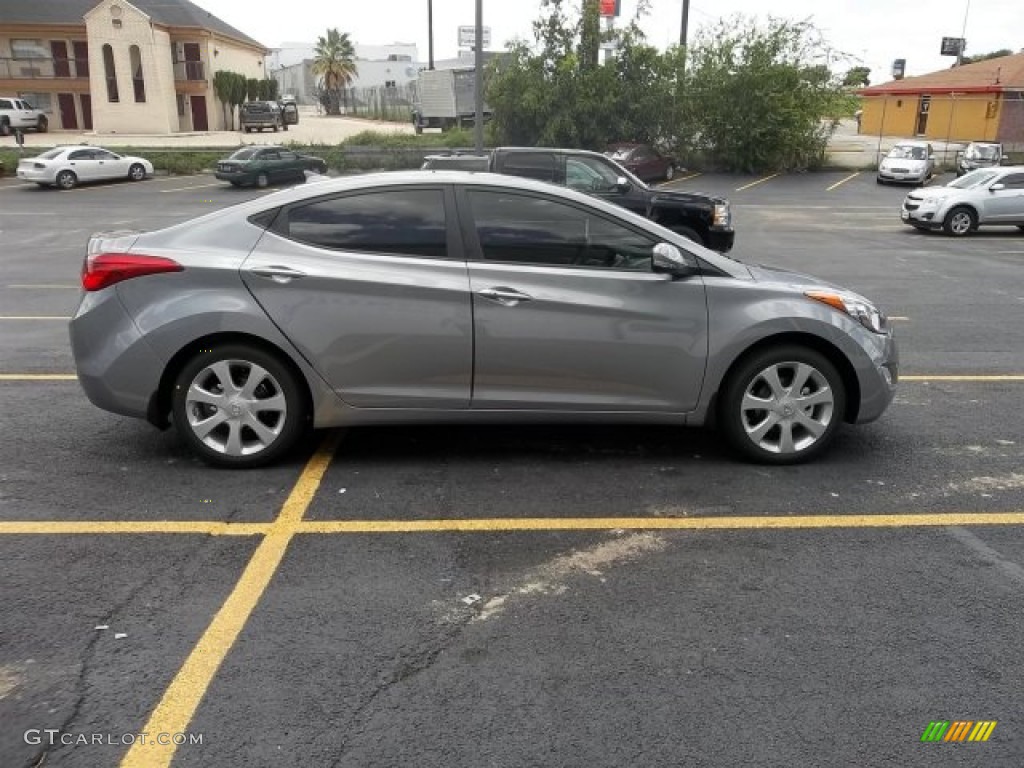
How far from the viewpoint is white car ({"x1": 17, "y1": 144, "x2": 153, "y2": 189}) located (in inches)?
1102

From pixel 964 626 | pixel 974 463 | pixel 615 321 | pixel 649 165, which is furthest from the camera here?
pixel 649 165

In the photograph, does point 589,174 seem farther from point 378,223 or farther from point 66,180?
point 66,180

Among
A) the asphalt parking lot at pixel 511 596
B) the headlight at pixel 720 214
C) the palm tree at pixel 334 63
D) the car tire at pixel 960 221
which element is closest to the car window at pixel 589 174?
the headlight at pixel 720 214

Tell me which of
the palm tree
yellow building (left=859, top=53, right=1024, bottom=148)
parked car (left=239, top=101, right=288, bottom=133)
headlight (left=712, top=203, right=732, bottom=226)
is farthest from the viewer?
the palm tree

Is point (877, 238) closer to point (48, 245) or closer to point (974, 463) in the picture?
point (974, 463)

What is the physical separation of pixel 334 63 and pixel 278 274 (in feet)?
281

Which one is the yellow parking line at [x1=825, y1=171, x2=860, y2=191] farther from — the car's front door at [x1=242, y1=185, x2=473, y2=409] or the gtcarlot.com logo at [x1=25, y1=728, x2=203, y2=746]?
the gtcarlot.com logo at [x1=25, y1=728, x2=203, y2=746]

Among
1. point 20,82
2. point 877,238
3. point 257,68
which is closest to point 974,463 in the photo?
point 877,238

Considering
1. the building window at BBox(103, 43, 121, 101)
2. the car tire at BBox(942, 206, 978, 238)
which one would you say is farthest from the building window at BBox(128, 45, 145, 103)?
the car tire at BBox(942, 206, 978, 238)

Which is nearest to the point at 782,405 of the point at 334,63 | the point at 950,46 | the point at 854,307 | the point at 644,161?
the point at 854,307

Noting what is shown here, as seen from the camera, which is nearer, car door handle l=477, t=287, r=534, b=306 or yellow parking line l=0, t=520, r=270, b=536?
yellow parking line l=0, t=520, r=270, b=536

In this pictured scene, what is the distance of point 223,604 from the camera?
11.1 ft

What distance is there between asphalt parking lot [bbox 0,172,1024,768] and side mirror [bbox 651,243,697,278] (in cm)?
110

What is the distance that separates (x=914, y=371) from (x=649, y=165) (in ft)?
88.0
